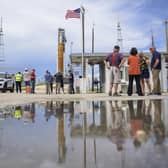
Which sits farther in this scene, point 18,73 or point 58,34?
point 58,34

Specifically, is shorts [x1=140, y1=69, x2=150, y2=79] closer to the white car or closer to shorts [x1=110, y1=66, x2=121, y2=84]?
shorts [x1=110, y1=66, x2=121, y2=84]

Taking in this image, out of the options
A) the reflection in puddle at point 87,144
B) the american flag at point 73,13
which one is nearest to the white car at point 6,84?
the american flag at point 73,13

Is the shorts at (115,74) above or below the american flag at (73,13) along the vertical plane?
below

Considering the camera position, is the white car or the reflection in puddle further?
the white car

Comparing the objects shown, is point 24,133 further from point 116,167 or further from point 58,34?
point 58,34

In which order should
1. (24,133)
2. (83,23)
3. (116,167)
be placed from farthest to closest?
(83,23) < (24,133) < (116,167)

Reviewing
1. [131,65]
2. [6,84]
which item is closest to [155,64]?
[131,65]

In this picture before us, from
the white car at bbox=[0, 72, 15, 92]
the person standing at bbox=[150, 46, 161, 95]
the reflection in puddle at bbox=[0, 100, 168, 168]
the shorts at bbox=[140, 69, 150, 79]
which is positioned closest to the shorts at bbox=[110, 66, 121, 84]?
the person standing at bbox=[150, 46, 161, 95]

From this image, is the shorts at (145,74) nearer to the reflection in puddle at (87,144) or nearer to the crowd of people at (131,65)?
the crowd of people at (131,65)

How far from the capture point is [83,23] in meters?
25.9

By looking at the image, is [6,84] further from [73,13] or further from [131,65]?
[131,65]

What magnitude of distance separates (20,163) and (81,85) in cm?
2179

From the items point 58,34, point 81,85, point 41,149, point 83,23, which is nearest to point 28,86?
point 81,85

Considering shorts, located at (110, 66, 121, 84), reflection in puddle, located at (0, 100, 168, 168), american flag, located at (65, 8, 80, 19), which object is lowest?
reflection in puddle, located at (0, 100, 168, 168)
